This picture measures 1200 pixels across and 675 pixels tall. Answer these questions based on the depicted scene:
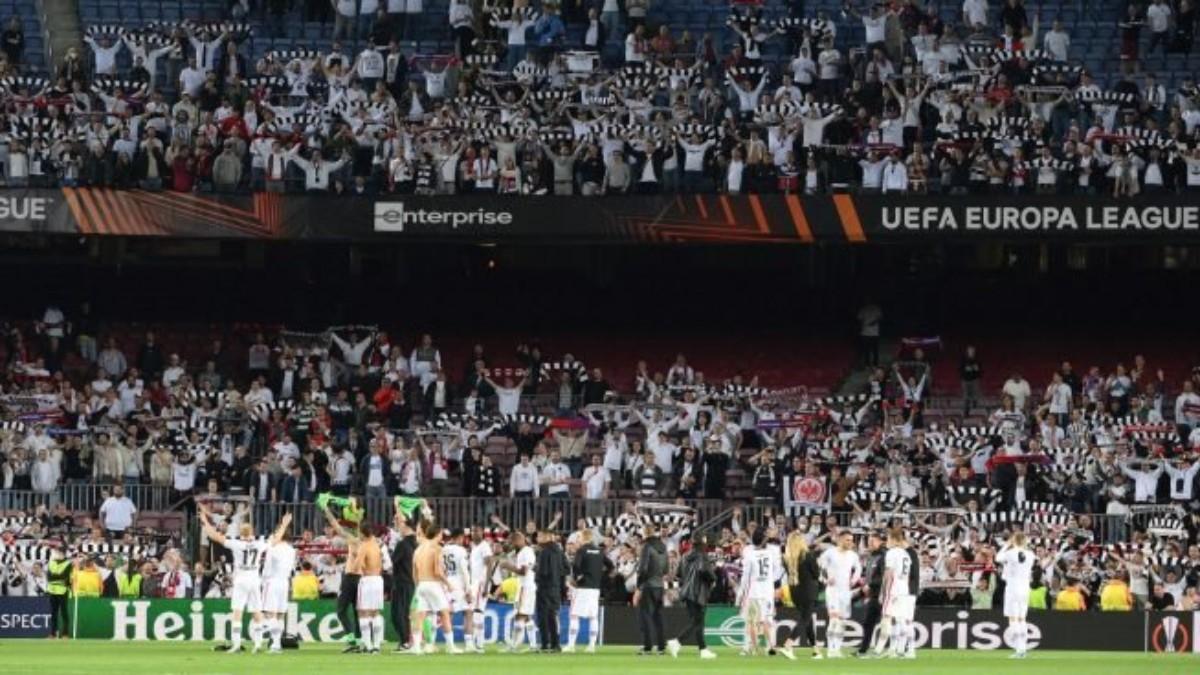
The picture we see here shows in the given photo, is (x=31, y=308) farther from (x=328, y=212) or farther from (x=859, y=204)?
(x=859, y=204)

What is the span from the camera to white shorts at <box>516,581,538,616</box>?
32.4 metres

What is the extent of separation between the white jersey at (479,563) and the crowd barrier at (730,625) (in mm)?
2506

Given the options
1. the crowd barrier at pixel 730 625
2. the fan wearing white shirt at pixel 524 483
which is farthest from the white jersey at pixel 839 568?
→ the fan wearing white shirt at pixel 524 483

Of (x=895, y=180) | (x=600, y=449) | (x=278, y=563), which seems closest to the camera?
(x=278, y=563)

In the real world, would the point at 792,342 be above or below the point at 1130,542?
above

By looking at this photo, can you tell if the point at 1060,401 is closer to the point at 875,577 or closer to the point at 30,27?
the point at 875,577

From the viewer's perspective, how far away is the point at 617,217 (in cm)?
4519

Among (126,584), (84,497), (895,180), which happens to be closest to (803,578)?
(126,584)

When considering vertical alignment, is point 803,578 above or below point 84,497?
below

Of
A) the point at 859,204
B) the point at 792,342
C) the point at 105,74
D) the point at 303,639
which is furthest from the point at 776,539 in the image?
the point at 105,74

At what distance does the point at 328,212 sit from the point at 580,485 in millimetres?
6726

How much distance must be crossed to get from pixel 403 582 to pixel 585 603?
2.66 m

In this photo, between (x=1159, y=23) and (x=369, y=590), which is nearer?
(x=369, y=590)

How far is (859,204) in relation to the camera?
1767 inches
